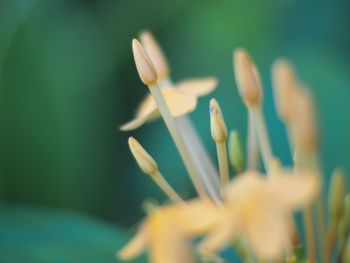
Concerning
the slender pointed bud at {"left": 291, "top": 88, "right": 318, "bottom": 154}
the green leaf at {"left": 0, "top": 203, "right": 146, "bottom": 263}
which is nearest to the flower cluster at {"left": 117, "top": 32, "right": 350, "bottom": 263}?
the slender pointed bud at {"left": 291, "top": 88, "right": 318, "bottom": 154}

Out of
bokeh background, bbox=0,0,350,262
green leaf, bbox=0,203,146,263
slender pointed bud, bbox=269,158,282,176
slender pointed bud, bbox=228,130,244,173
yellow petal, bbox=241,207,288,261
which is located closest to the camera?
yellow petal, bbox=241,207,288,261

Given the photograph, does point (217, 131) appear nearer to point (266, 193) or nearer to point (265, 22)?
point (266, 193)

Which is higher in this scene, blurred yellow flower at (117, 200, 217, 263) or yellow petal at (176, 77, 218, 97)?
yellow petal at (176, 77, 218, 97)

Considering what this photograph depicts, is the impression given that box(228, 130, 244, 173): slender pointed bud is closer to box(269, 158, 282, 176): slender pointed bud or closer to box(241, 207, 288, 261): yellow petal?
box(269, 158, 282, 176): slender pointed bud

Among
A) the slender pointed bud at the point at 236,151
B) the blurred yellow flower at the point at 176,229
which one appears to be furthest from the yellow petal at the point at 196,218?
the slender pointed bud at the point at 236,151

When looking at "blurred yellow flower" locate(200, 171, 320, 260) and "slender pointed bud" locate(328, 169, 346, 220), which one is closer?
"blurred yellow flower" locate(200, 171, 320, 260)

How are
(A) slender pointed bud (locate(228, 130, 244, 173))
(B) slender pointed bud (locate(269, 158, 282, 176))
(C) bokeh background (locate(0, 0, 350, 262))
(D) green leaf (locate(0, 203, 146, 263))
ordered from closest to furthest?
(B) slender pointed bud (locate(269, 158, 282, 176))
(A) slender pointed bud (locate(228, 130, 244, 173))
(D) green leaf (locate(0, 203, 146, 263))
(C) bokeh background (locate(0, 0, 350, 262))

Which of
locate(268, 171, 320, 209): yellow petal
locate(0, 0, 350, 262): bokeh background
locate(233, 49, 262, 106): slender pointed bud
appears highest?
locate(0, 0, 350, 262): bokeh background

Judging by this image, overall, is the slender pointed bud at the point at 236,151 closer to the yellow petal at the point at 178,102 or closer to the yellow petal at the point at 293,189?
the yellow petal at the point at 178,102

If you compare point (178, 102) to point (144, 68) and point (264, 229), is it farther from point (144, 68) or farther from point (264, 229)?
point (264, 229)
